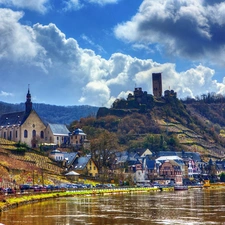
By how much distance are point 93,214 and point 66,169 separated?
6747 centimetres

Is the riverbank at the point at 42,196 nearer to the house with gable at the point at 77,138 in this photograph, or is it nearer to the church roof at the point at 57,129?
the house with gable at the point at 77,138

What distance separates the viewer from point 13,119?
13850 cm

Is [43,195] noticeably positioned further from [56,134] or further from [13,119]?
[56,134]

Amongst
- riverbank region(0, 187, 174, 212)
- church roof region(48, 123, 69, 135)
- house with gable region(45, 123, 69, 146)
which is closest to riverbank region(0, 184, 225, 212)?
riverbank region(0, 187, 174, 212)

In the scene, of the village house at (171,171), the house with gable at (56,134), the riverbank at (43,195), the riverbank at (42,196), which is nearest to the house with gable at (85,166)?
the riverbank at (43,195)

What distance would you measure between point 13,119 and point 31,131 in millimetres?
7467

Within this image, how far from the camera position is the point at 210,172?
561 feet

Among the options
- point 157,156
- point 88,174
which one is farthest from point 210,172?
point 88,174

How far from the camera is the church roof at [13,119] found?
444ft

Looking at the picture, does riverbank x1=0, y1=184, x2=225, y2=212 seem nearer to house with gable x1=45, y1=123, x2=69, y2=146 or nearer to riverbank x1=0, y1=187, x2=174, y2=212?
riverbank x1=0, y1=187, x2=174, y2=212

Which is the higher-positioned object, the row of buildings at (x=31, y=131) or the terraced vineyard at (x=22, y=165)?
the row of buildings at (x=31, y=131)

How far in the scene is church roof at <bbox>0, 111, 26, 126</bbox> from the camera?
13529cm

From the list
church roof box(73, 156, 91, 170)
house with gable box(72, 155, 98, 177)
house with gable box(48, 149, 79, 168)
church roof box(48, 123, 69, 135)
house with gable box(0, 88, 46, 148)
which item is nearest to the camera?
house with gable box(72, 155, 98, 177)


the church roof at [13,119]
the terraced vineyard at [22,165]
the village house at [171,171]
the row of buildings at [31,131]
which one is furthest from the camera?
the village house at [171,171]
